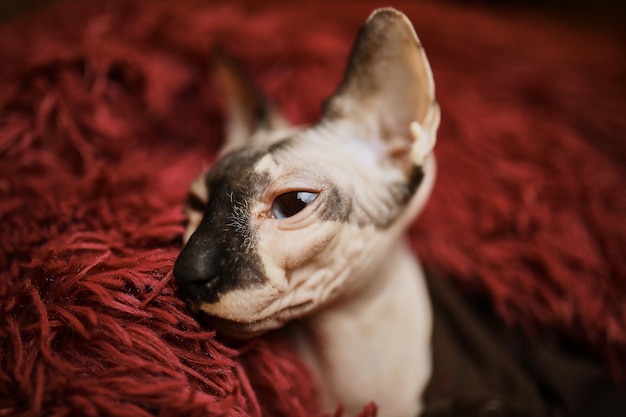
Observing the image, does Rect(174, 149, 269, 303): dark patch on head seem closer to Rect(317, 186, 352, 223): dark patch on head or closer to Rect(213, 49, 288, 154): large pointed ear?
Rect(317, 186, 352, 223): dark patch on head

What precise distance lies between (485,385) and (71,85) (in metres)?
0.85

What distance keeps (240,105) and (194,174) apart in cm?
14

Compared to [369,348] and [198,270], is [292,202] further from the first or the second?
[369,348]

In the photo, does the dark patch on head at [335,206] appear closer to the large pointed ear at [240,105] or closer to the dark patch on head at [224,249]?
the dark patch on head at [224,249]

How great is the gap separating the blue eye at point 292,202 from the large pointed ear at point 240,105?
9.7 inches

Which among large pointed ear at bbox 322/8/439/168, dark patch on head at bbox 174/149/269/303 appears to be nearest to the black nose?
dark patch on head at bbox 174/149/269/303

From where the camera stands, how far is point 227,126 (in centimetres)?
91

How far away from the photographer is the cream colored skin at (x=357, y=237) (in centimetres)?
60

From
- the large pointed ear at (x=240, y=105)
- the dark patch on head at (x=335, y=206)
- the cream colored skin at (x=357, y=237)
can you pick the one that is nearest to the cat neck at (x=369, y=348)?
the cream colored skin at (x=357, y=237)

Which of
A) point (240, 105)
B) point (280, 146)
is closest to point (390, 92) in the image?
point (280, 146)

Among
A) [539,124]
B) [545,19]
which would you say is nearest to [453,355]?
[539,124]

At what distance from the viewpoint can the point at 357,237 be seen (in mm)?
654

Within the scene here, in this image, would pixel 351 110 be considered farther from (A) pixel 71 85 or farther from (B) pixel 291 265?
(A) pixel 71 85

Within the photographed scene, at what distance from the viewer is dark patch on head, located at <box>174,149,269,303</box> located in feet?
1.84
